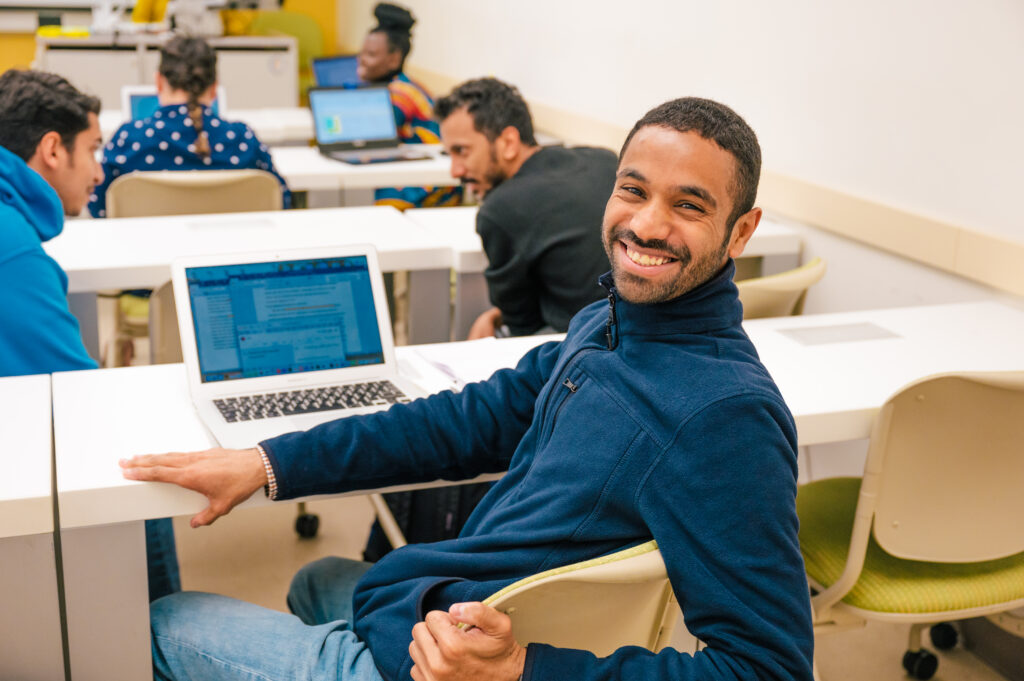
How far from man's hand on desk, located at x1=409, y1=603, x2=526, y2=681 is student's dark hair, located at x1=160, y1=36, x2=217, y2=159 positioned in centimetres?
281

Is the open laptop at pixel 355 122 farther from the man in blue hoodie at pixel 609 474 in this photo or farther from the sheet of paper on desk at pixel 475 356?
the man in blue hoodie at pixel 609 474

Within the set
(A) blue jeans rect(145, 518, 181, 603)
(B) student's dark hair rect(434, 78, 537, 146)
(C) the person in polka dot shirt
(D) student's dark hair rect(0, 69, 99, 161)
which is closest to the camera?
(A) blue jeans rect(145, 518, 181, 603)

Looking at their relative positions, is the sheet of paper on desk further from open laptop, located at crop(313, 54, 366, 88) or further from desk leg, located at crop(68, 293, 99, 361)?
open laptop, located at crop(313, 54, 366, 88)

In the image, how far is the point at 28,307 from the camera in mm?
1691

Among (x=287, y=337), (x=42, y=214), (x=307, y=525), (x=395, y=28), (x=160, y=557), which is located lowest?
(x=307, y=525)

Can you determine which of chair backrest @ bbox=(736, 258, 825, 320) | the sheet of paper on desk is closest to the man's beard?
the sheet of paper on desk

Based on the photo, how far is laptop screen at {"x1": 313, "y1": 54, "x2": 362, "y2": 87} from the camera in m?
5.56

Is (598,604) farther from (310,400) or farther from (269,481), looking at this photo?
(310,400)

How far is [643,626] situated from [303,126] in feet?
12.9

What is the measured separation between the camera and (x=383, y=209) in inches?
121

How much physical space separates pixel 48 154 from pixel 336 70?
3.73 metres

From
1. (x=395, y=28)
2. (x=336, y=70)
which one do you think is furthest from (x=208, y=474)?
(x=336, y=70)

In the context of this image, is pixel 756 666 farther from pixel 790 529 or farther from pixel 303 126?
pixel 303 126

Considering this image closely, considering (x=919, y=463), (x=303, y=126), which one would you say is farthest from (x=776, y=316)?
(x=303, y=126)
